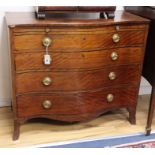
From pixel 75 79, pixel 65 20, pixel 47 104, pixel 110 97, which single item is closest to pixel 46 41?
pixel 65 20

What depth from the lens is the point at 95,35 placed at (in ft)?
5.44

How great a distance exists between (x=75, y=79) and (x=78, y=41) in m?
0.25

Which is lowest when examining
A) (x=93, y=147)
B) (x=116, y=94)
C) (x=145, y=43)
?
(x=93, y=147)

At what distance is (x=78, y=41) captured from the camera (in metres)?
1.64

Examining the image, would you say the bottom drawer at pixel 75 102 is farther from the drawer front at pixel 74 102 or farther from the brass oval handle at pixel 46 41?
the brass oval handle at pixel 46 41

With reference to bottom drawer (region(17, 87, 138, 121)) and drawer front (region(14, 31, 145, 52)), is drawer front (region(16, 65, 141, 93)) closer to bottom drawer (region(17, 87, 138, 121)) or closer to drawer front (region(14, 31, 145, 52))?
bottom drawer (region(17, 87, 138, 121))

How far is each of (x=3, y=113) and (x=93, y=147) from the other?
2.53 feet

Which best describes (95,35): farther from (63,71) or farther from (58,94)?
(58,94)

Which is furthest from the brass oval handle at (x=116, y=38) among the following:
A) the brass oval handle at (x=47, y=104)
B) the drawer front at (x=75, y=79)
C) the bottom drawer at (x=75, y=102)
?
the brass oval handle at (x=47, y=104)

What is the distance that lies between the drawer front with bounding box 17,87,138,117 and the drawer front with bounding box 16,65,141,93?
0.16 feet

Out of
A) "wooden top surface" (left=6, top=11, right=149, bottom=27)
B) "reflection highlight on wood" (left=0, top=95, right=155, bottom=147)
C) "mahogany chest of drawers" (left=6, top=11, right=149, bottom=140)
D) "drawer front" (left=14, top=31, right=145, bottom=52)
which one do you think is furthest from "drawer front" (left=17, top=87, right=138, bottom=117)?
"wooden top surface" (left=6, top=11, right=149, bottom=27)

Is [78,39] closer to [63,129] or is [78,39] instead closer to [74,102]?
[74,102]

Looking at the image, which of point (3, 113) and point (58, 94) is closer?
point (58, 94)
